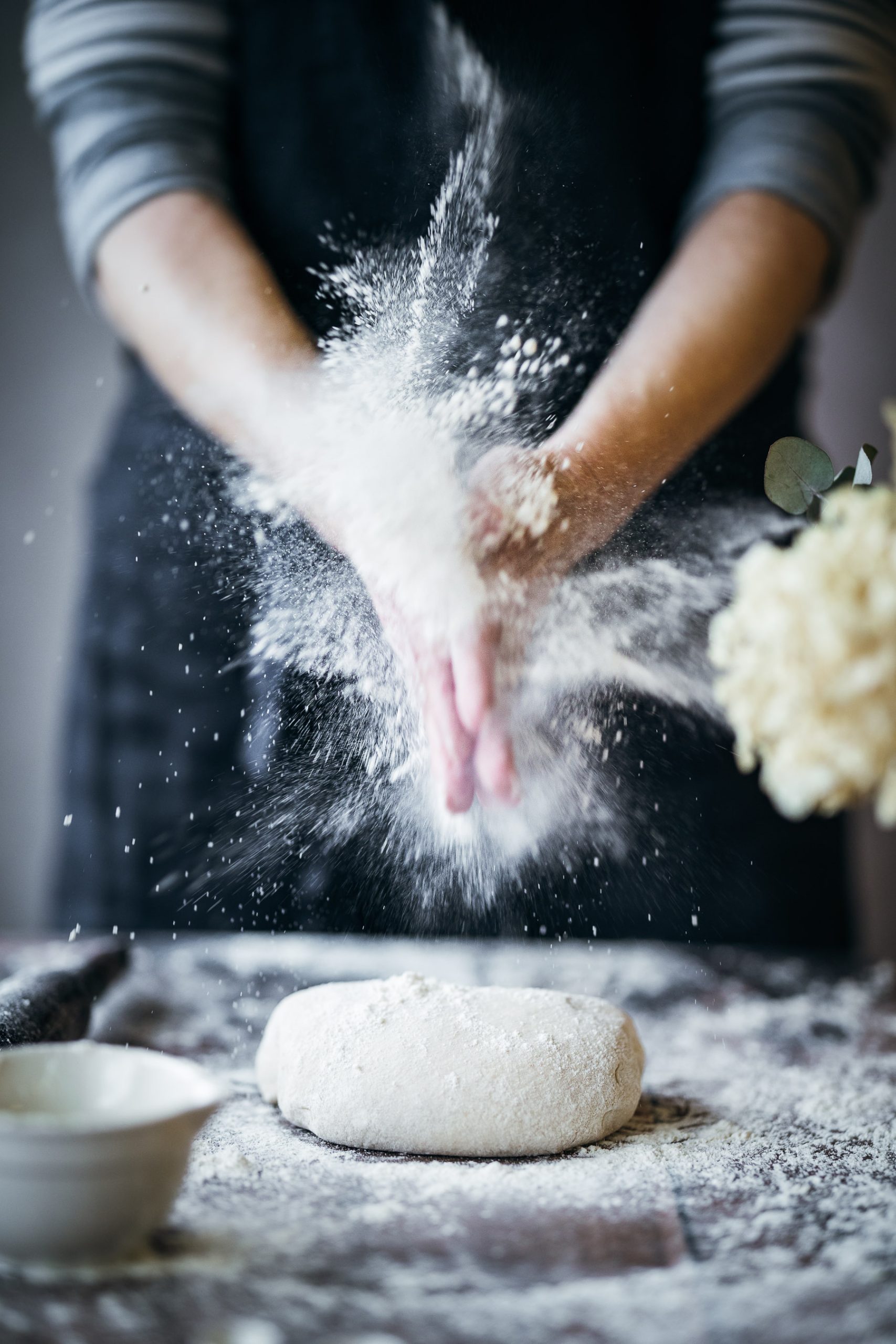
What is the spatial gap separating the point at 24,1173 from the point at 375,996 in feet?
1.09

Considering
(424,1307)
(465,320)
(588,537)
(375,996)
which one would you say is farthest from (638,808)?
(424,1307)

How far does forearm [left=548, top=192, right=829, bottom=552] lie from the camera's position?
39.8 inches

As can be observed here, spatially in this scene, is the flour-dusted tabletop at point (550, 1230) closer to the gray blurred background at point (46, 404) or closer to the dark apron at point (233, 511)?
the dark apron at point (233, 511)

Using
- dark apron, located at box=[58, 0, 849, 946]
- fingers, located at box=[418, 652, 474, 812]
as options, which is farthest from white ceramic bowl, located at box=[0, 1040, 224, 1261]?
dark apron, located at box=[58, 0, 849, 946]

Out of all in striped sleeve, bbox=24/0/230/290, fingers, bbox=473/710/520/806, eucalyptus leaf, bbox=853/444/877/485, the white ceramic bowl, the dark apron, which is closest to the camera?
the white ceramic bowl

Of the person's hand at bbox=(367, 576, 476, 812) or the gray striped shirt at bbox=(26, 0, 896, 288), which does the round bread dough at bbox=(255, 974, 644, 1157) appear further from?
the gray striped shirt at bbox=(26, 0, 896, 288)

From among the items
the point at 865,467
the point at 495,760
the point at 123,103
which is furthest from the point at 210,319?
the point at 865,467

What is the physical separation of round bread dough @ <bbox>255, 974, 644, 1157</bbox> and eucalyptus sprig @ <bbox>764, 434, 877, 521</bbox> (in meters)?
0.40

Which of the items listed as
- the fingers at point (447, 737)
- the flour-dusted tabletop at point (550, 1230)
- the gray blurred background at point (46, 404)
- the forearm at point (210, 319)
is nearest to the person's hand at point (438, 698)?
the fingers at point (447, 737)

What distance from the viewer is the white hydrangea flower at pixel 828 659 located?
564 mm

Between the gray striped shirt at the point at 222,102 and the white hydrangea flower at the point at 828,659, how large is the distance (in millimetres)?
878

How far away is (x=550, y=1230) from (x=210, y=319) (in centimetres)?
91

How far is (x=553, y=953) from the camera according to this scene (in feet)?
4.68

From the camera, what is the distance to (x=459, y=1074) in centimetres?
76
